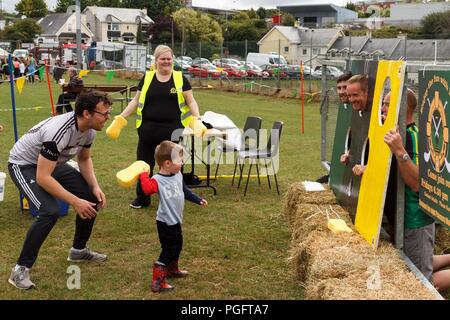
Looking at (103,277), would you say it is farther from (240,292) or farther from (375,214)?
(375,214)

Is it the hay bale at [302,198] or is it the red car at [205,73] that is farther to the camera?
the red car at [205,73]

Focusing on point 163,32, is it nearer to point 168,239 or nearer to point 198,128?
point 198,128

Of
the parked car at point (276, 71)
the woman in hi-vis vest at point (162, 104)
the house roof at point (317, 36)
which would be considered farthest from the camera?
the house roof at point (317, 36)

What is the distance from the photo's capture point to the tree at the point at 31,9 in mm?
112125

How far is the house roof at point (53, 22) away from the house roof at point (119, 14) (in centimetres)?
763

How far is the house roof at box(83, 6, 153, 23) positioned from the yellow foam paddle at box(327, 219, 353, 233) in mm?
104100

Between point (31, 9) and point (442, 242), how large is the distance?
118 m

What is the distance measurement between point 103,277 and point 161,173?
111cm

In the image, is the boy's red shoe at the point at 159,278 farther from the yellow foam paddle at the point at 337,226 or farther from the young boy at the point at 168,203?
the yellow foam paddle at the point at 337,226

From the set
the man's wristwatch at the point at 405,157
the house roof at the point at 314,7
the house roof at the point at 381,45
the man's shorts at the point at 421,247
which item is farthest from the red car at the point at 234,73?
the house roof at the point at 314,7

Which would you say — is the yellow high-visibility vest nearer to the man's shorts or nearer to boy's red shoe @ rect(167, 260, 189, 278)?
boy's red shoe @ rect(167, 260, 189, 278)

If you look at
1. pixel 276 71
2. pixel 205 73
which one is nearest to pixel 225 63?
pixel 205 73

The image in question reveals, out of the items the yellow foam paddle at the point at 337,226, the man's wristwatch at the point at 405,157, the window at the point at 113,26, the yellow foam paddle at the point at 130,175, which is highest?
the window at the point at 113,26
